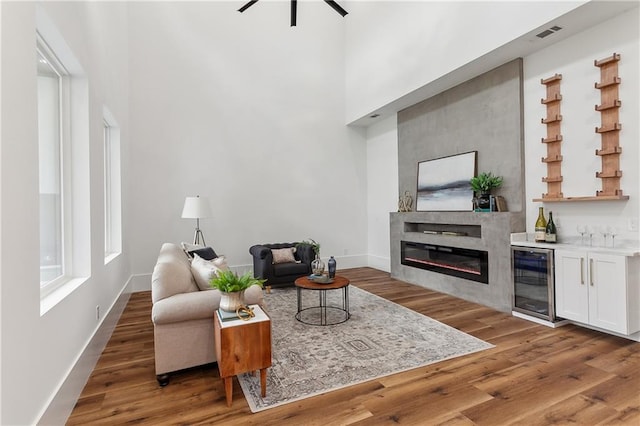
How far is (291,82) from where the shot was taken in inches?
265

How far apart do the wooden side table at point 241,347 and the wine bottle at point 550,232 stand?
3.44m

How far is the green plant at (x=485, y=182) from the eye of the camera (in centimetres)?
448

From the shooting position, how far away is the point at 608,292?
3127mm

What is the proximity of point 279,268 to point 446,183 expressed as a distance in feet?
9.93

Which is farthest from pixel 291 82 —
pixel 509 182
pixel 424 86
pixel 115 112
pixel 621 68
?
pixel 621 68

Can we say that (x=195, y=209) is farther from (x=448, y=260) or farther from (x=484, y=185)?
(x=484, y=185)

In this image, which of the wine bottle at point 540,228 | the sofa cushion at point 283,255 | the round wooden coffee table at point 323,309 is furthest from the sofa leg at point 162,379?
the wine bottle at point 540,228

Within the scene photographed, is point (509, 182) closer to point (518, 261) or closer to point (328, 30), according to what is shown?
point (518, 261)

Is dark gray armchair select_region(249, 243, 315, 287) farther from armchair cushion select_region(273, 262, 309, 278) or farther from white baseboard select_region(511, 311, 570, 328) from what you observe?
white baseboard select_region(511, 311, 570, 328)

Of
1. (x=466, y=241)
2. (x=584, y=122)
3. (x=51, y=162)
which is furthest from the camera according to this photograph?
(x=466, y=241)

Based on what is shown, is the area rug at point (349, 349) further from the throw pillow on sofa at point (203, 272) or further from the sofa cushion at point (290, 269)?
the sofa cushion at point (290, 269)

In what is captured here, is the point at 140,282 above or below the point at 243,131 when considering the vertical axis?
below

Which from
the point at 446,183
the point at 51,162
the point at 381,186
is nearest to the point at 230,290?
the point at 51,162

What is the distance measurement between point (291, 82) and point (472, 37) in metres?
3.60
